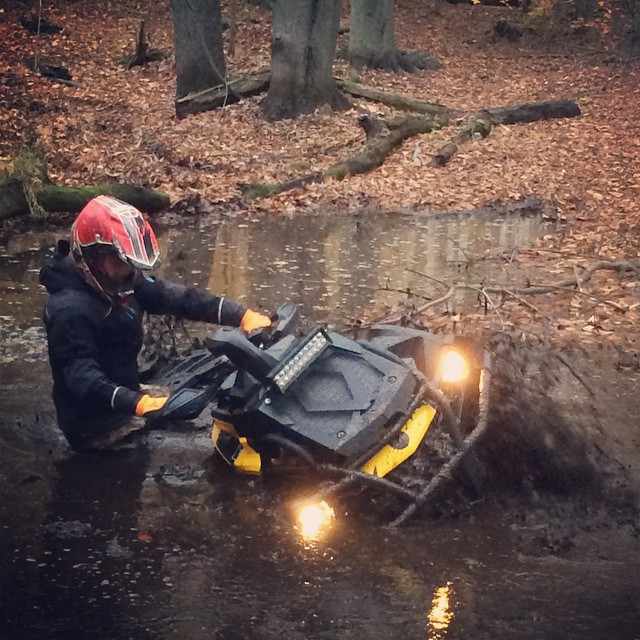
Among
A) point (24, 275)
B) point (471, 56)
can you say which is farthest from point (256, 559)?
point (471, 56)

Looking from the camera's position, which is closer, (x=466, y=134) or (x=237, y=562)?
(x=237, y=562)

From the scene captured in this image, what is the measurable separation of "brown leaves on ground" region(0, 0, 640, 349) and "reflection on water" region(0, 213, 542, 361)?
67cm

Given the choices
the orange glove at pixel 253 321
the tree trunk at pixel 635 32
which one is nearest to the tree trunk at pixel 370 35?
the tree trunk at pixel 635 32

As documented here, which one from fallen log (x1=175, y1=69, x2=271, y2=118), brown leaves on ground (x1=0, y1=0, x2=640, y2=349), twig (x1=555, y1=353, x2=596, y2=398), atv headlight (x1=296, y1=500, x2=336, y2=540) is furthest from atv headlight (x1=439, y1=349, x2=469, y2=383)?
fallen log (x1=175, y1=69, x2=271, y2=118)

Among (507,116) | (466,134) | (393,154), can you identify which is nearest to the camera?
(393,154)

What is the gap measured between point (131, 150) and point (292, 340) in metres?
10.3

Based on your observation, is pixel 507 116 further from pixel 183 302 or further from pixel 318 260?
pixel 183 302

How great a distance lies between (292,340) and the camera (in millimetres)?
5344

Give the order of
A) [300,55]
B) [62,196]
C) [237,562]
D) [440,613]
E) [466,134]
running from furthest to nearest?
[300,55]
[466,134]
[62,196]
[237,562]
[440,613]

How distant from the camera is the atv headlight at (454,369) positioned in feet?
17.8

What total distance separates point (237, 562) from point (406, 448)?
1013 mm

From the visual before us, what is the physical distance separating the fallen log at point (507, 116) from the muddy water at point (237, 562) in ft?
35.9

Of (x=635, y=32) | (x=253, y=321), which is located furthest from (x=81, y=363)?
(x=635, y=32)

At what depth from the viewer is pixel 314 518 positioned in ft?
16.6
